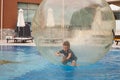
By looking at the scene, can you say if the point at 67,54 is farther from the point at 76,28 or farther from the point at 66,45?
the point at 76,28

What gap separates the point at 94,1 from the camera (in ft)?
26.2

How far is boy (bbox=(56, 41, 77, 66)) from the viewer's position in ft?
24.9

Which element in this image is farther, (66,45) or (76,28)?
(76,28)

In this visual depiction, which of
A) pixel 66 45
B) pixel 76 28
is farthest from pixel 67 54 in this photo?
pixel 76 28

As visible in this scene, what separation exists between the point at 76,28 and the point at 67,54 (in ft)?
2.24

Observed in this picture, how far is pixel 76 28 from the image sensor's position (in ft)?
25.3

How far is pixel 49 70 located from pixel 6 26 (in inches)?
663

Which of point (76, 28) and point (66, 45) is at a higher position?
point (76, 28)

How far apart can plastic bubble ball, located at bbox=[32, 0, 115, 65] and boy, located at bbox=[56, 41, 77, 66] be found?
0.08m

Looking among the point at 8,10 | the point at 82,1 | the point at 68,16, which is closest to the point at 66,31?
the point at 68,16

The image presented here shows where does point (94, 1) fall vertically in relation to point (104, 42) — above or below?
above

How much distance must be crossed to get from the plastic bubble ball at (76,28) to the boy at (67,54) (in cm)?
8

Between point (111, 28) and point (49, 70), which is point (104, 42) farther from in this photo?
point (49, 70)

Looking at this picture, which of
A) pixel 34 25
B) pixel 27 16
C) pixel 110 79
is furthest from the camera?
pixel 27 16
